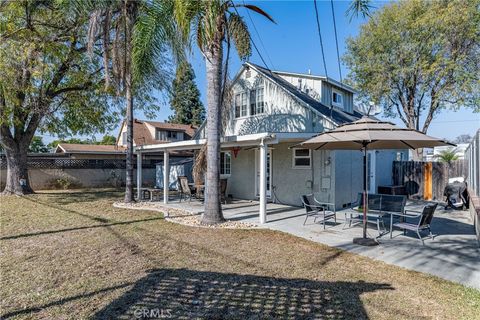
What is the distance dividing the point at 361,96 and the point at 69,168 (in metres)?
22.2

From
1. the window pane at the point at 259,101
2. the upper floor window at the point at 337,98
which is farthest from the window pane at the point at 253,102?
the upper floor window at the point at 337,98

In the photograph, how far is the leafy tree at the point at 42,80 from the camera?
11.6 meters

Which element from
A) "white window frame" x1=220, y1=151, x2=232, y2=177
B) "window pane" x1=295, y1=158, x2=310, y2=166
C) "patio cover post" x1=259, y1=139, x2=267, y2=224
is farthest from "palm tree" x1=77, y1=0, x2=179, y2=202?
"window pane" x1=295, y1=158, x2=310, y2=166

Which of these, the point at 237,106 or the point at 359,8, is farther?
the point at 237,106

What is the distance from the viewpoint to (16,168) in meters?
14.8

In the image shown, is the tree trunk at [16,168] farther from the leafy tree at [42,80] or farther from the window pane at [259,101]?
the window pane at [259,101]

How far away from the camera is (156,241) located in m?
6.55

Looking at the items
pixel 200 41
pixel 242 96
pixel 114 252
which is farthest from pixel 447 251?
pixel 242 96

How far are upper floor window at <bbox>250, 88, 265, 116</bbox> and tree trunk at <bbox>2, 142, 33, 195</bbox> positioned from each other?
11825 millimetres

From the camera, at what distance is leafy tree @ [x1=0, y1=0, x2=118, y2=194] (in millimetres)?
11641

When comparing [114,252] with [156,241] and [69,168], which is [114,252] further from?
[69,168]

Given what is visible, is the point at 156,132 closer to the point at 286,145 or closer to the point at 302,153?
the point at 286,145

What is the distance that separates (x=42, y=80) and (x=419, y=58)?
72.1ft

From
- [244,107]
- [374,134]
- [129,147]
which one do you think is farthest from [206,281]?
[244,107]
